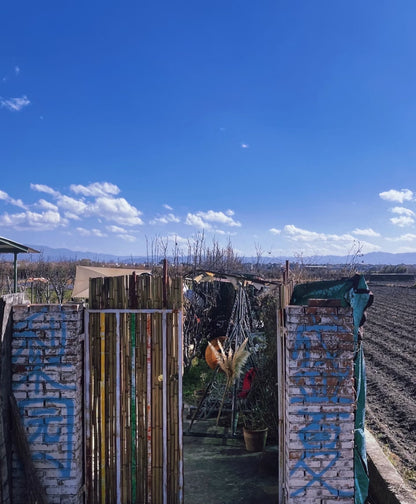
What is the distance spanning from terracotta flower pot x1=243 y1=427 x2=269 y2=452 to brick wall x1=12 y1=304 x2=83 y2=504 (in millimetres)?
2579

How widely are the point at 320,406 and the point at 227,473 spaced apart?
6.79 feet

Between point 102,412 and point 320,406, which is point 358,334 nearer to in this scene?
point 320,406

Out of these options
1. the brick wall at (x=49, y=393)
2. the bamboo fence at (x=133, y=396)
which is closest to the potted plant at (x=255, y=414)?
the bamboo fence at (x=133, y=396)

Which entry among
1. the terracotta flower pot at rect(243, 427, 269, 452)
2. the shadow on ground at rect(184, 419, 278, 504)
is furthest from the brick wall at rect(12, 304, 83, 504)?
the terracotta flower pot at rect(243, 427, 269, 452)

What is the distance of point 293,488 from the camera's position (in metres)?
3.54

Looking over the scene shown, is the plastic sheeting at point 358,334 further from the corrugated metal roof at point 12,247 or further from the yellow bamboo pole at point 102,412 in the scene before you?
the corrugated metal roof at point 12,247

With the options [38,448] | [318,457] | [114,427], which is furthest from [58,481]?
[318,457]

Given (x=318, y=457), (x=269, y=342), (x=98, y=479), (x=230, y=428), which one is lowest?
(x=230, y=428)

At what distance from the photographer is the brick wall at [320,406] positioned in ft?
11.6

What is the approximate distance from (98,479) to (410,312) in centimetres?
2016

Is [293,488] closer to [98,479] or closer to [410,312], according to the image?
[98,479]

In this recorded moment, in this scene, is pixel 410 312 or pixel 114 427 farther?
pixel 410 312

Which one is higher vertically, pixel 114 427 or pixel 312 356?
pixel 312 356

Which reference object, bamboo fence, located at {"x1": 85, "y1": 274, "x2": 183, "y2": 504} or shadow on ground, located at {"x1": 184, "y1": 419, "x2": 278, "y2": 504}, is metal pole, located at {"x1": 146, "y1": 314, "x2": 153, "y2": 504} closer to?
bamboo fence, located at {"x1": 85, "y1": 274, "x2": 183, "y2": 504}
